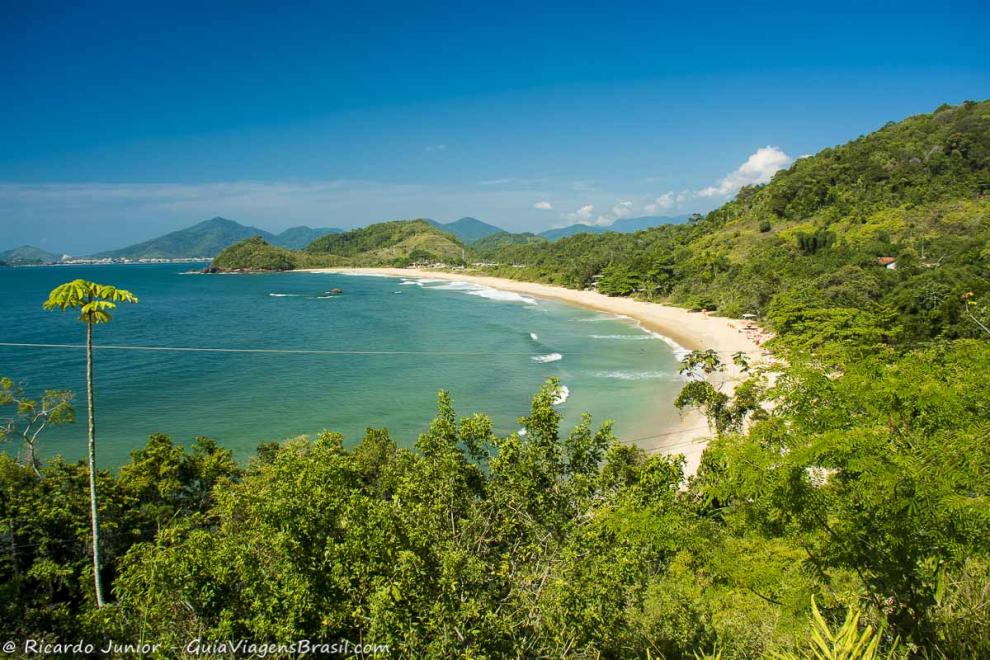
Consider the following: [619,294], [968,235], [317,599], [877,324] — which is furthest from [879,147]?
[317,599]

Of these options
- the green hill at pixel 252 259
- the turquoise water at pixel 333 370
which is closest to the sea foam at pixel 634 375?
the turquoise water at pixel 333 370

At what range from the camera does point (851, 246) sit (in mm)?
54875

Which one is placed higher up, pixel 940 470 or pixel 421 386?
pixel 940 470

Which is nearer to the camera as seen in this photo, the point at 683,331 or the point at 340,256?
the point at 683,331

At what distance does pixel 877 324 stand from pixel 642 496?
2895 centimetres

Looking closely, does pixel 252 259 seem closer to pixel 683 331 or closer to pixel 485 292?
pixel 485 292

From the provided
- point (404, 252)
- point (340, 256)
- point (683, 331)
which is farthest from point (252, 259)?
point (683, 331)

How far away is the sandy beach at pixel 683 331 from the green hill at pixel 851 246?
272 centimetres

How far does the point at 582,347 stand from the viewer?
4412 centimetres

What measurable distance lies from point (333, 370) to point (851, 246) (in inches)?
2111

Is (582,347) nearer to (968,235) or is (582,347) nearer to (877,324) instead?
(877,324)

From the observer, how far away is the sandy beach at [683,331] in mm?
23406

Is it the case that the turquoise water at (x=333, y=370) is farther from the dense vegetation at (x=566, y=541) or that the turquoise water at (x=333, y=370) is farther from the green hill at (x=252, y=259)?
the green hill at (x=252, y=259)

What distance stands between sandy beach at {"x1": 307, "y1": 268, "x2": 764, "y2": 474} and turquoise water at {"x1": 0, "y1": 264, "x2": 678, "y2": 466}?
143cm
